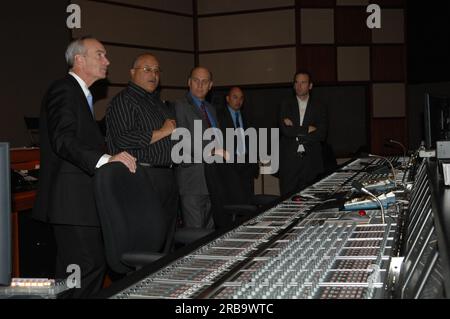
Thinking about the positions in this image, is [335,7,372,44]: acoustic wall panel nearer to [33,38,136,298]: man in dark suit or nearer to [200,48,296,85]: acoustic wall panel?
[200,48,296,85]: acoustic wall panel

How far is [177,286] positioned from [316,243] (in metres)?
0.47

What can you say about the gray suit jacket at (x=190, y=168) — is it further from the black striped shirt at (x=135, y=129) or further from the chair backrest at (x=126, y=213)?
the chair backrest at (x=126, y=213)

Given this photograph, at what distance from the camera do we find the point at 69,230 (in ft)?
8.68

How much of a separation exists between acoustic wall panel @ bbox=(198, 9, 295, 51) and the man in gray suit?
3110 millimetres

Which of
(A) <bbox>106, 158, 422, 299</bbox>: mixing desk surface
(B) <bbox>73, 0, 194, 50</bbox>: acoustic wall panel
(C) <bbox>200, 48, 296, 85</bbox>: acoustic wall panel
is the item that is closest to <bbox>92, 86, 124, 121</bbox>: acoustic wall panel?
(B) <bbox>73, 0, 194, 50</bbox>: acoustic wall panel

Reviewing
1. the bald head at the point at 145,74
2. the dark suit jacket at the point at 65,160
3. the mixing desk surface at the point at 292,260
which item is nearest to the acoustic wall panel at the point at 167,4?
the bald head at the point at 145,74

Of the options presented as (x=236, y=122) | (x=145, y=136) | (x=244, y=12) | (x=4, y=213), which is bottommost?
(x=4, y=213)

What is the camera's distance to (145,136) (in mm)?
3111

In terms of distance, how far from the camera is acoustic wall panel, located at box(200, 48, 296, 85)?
688 cm

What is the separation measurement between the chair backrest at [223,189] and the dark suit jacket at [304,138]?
1674 mm

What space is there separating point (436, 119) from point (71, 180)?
2.23 metres

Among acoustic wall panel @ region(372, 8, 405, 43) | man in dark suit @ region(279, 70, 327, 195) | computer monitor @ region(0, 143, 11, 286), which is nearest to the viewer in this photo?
computer monitor @ region(0, 143, 11, 286)

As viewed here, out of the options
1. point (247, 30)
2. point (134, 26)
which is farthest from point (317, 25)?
point (134, 26)

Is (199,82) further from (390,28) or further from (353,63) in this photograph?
(390,28)
